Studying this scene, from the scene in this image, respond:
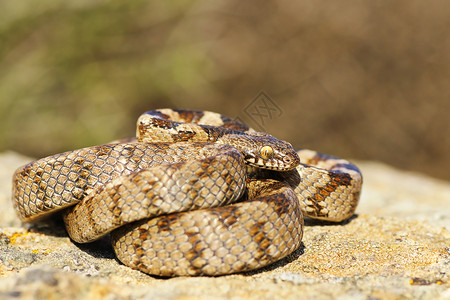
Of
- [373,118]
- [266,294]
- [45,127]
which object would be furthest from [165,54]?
[266,294]

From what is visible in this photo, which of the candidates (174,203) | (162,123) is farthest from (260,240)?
(162,123)

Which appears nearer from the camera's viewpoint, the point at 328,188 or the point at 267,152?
the point at 267,152


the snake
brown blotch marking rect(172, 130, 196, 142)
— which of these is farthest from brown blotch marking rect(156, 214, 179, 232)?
brown blotch marking rect(172, 130, 196, 142)

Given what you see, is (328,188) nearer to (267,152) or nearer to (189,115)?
(267,152)

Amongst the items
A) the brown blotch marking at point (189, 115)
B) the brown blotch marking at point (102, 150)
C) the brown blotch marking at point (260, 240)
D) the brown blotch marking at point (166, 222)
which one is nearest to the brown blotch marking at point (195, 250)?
the brown blotch marking at point (166, 222)

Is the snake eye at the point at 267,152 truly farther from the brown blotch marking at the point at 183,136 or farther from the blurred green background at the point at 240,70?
the blurred green background at the point at 240,70

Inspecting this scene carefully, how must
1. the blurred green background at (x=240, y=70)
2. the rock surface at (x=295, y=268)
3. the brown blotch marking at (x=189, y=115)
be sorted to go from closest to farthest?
the rock surface at (x=295, y=268)
the brown blotch marking at (x=189, y=115)
the blurred green background at (x=240, y=70)
